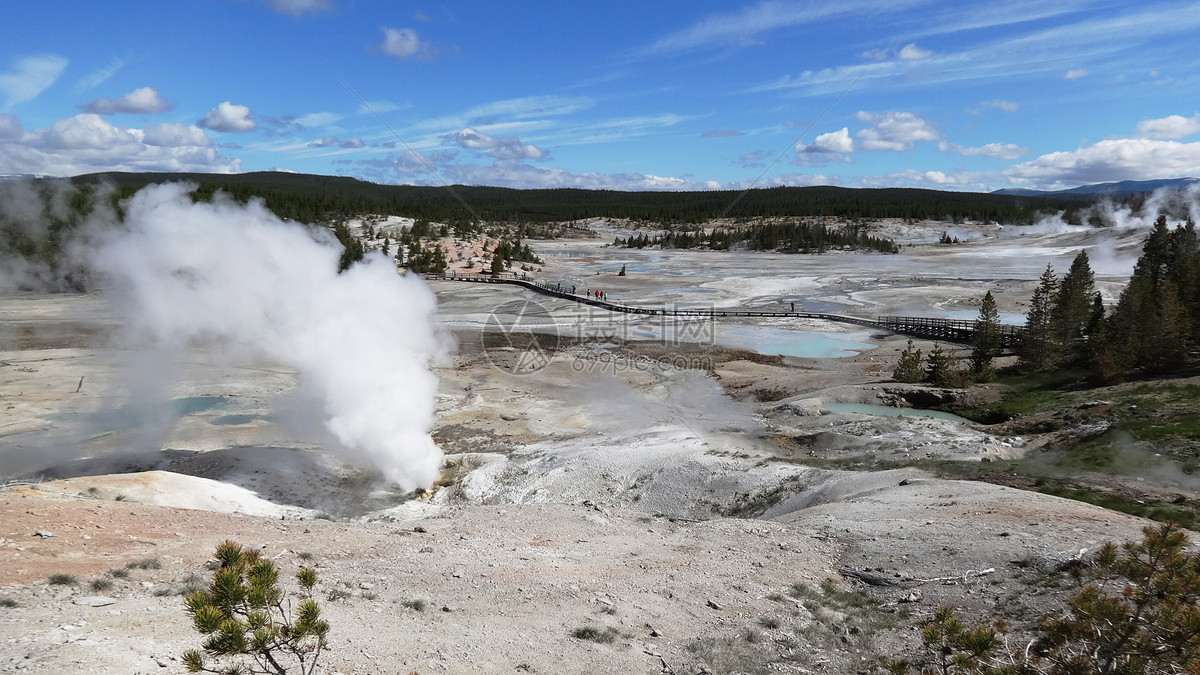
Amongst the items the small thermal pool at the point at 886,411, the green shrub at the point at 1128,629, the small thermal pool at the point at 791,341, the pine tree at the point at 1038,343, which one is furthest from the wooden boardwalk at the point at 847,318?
the green shrub at the point at 1128,629

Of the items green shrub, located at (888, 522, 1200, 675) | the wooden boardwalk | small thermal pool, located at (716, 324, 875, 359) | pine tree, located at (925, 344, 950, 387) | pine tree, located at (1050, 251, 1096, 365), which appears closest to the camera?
green shrub, located at (888, 522, 1200, 675)

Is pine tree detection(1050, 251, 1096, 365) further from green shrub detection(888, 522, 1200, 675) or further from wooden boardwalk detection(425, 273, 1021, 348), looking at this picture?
green shrub detection(888, 522, 1200, 675)

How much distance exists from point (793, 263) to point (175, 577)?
91.6m

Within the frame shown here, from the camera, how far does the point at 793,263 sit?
9381 centimetres

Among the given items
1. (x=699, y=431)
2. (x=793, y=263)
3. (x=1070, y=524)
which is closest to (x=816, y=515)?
(x=1070, y=524)

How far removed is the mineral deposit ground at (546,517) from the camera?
8.64 m

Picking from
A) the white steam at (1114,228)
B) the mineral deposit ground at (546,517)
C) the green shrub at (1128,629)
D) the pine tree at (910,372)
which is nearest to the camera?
the green shrub at (1128,629)

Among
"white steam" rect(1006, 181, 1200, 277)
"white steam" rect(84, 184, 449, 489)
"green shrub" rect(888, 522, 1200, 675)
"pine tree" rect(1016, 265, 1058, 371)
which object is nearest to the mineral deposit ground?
"white steam" rect(84, 184, 449, 489)

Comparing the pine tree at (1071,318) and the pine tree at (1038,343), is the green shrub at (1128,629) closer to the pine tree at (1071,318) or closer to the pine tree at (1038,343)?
the pine tree at (1038,343)

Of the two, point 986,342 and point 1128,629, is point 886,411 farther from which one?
point 1128,629
